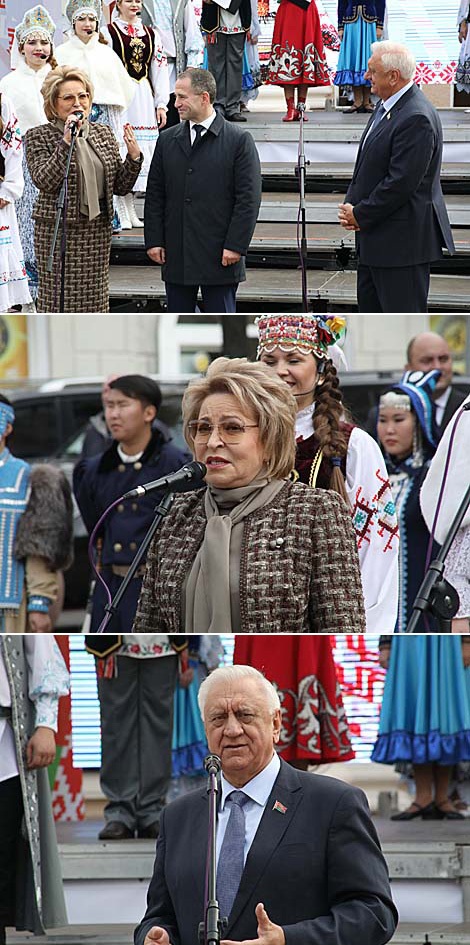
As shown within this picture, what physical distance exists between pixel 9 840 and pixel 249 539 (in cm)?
143

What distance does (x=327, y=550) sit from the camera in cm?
312

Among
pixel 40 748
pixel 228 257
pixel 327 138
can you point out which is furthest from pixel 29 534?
pixel 327 138

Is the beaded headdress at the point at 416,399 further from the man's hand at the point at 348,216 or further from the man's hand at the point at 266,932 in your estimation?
the man's hand at the point at 266,932

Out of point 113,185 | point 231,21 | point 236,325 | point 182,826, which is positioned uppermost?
point 231,21

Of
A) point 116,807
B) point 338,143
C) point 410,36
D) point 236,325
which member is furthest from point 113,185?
point 410,36

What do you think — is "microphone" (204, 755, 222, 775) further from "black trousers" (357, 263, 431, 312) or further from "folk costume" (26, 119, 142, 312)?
"folk costume" (26, 119, 142, 312)

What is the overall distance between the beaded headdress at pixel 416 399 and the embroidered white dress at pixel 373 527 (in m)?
0.32

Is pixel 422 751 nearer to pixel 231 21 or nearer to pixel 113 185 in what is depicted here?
pixel 113 185

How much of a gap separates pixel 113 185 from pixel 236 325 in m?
1.89

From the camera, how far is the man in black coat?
5742mm

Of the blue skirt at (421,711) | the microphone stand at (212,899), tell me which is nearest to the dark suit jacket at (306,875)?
the microphone stand at (212,899)

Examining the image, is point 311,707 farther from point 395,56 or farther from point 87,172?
point 395,56

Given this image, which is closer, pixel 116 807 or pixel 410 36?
pixel 116 807

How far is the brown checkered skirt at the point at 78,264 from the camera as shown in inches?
231
